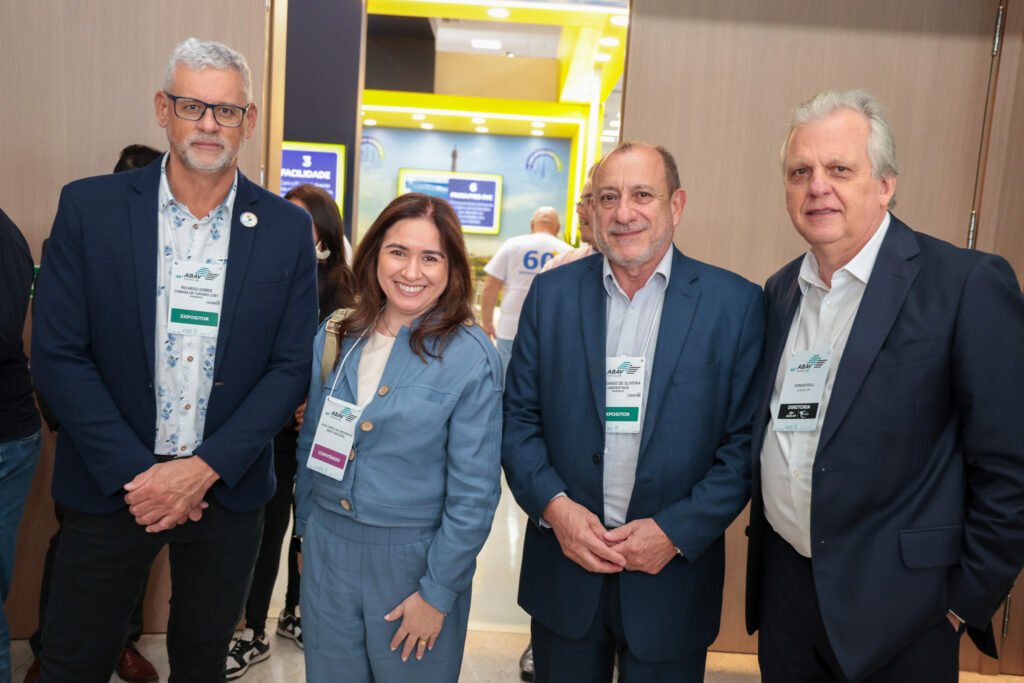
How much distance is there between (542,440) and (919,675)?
3.14 ft

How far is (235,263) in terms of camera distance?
6.17ft

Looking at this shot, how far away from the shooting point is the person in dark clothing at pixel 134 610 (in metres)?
2.48

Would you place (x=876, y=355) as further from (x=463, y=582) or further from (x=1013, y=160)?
(x=1013, y=160)

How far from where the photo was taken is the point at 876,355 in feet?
5.11

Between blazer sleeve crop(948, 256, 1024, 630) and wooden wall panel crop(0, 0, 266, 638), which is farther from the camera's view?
wooden wall panel crop(0, 0, 266, 638)

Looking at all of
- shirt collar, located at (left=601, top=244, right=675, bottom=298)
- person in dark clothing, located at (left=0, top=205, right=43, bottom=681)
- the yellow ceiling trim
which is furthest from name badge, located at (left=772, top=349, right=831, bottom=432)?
the yellow ceiling trim

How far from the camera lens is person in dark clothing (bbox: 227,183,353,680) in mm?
2902

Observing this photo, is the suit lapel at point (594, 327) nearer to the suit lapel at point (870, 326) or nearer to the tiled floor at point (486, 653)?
the suit lapel at point (870, 326)

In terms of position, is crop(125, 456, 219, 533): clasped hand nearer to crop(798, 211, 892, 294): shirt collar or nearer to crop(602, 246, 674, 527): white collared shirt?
crop(602, 246, 674, 527): white collared shirt

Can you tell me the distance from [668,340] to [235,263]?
42.7 inches

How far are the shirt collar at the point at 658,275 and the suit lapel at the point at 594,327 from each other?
0.02 metres

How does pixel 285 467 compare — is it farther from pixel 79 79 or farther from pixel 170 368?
pixel 79 79

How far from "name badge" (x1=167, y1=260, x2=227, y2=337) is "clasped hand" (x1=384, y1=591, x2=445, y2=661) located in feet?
2.68

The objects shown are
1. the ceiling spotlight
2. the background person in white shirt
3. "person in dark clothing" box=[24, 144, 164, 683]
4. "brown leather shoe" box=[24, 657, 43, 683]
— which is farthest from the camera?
the ceiling spotlight
